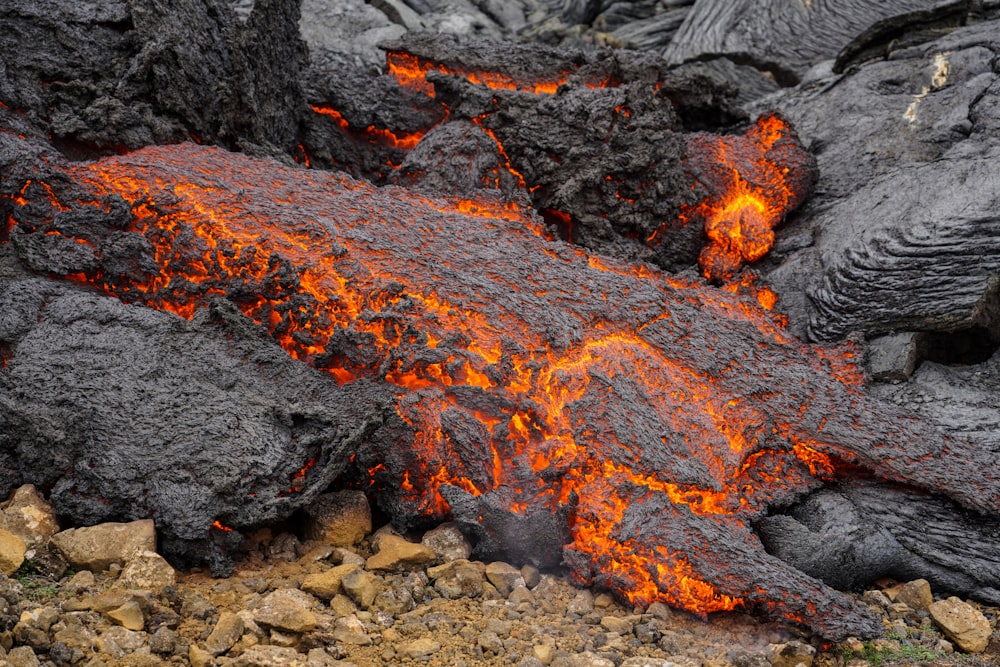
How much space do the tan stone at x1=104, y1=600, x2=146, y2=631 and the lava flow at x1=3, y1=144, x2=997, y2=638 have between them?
88 centimetres

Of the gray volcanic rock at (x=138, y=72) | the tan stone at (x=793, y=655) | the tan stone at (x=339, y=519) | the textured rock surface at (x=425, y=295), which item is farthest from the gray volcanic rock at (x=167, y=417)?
the tan stone at (x=793, y=655)

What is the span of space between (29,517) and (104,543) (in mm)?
363

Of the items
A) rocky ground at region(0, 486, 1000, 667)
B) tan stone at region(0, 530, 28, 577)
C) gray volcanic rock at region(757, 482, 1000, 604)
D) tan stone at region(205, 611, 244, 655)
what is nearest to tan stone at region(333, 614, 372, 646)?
rocky ground at region(0, 486, 1000, 667)

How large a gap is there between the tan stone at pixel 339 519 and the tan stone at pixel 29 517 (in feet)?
3.08

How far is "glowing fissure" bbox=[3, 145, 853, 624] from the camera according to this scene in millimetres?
3506

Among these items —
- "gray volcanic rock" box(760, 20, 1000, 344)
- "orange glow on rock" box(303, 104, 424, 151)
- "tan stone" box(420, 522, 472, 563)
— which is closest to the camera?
"tan stone" box(420, 522, 472, 563)

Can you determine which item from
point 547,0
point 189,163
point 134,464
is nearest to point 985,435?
point 134,464

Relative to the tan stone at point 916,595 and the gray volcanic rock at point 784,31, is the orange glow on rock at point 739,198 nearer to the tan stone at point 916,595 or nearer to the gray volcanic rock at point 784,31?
the tan stone at point 916,595

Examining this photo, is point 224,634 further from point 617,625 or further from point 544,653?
point 617,625

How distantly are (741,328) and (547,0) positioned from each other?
26.1 feet

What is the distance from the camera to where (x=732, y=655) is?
287 centimetres

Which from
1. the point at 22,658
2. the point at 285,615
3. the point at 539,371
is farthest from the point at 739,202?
the point at 22,658

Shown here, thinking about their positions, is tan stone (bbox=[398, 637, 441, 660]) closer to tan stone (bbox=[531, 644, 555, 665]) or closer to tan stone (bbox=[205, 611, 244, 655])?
tan stone (bbox=[531, 644, 555, 665])

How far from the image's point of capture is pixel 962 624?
315cm
